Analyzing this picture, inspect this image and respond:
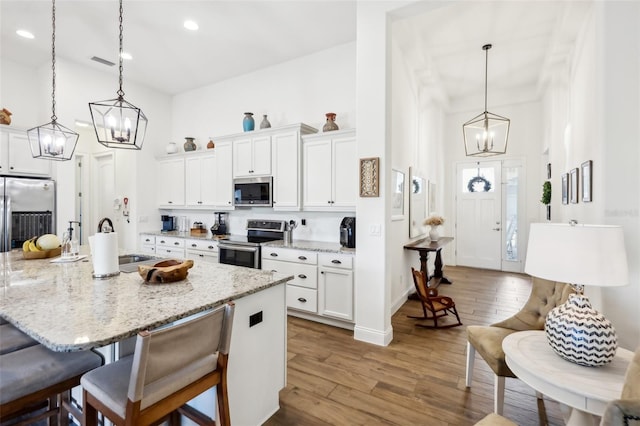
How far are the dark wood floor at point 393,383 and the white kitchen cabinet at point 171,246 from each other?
2.42 metres

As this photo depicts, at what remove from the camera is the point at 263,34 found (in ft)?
12.9

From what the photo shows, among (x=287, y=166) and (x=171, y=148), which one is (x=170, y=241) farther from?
(x=287, y=166)

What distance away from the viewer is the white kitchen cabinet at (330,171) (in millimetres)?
3648

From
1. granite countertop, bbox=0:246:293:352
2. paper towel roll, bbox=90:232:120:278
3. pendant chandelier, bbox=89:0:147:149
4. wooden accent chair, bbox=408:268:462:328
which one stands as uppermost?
pendant chandelier, bbox=89:0:147:149

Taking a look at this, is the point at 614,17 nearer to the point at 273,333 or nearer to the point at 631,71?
the point at 631,71

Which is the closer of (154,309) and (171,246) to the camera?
(154,309)

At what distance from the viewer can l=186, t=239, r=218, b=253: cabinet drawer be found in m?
4.48

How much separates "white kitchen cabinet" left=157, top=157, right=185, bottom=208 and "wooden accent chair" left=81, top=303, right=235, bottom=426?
4.47 meters

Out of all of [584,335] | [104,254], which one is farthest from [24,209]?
[584,335]

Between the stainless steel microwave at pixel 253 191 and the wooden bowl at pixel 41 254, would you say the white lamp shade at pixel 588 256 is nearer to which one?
the stainless steel microwave at pixel 253 191

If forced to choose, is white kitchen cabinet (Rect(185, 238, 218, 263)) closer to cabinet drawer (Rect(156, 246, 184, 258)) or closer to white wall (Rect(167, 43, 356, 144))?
cabinet drawer (Rect(156, 246, 184, 258))

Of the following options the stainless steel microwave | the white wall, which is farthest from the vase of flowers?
the stainless steel microwave

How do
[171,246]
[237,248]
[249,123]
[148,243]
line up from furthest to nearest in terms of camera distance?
[148,243], [171,246], [249,123], [237,248]

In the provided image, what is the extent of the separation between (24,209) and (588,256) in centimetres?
612
